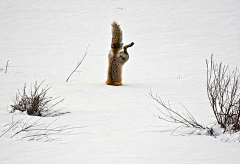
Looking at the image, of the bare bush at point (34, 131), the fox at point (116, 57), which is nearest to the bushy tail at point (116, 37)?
the fox at point (116, 57)

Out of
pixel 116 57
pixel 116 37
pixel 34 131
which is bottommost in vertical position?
pixel 34 131

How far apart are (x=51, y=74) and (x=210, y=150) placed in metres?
6.79

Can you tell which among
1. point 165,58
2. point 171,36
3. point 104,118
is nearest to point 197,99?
point 104,118

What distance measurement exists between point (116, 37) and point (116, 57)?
0.45 meters

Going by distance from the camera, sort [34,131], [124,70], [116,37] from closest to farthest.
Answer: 1. [34,131]
2. [116,37]
3. [124,70]

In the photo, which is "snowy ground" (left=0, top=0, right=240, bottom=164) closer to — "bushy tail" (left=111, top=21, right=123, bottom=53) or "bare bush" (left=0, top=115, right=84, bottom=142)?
"bare bush" (left=0, top=115, right=84, bottom=142)

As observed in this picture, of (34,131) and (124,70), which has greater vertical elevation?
(124,70)

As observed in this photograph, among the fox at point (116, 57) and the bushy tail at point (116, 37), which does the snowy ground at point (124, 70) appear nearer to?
the fox at point (116, 57)

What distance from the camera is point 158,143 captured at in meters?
4.53

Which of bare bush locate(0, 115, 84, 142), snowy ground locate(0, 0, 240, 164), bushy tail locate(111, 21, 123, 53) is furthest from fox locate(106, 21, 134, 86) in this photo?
bare bush locate(0, 115, 84, 142)

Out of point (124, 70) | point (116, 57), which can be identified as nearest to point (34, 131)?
point (116, 57)

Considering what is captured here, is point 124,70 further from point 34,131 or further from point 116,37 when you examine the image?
point 34,131

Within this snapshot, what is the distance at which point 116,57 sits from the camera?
28.6 feet

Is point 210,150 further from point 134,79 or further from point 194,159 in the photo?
point 134,79
